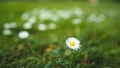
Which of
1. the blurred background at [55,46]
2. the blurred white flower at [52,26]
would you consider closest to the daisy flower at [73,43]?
the blurred background at [55,46]

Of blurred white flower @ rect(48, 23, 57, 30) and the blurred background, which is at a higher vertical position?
blurred white flower @ rect(48, 23, 57, 30)

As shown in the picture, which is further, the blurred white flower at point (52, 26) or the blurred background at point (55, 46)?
the blurred white flower at point (52, 26)

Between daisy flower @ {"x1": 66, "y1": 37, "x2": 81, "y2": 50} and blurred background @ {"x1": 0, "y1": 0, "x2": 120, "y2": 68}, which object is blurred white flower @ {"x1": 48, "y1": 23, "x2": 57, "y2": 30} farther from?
daisy flower @ {"x1": 66, "y1": 37, "x2": 81, "y2": 50}

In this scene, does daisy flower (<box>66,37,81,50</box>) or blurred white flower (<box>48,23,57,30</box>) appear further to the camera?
blurred white flower (<box>48,23,57,30</box>)

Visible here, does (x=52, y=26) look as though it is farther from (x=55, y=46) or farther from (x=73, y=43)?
(x=73, y=43)

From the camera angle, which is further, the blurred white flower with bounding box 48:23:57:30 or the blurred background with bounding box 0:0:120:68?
the blurred white flower with bounding box 48:23:57:30

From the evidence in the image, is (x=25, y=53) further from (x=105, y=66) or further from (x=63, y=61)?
(x=105, y=66)

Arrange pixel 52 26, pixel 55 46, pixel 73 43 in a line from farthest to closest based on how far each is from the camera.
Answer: pixel 52 26 → pixel 55 46 → pixel 73 43

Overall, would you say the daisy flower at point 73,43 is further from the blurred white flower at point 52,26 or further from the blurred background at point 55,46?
the blurred white flower at point 52,26

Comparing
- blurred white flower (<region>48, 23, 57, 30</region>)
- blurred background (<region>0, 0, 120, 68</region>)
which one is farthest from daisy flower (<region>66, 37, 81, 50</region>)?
blurred white flower (<region>48, 23, 57, 30</region>)

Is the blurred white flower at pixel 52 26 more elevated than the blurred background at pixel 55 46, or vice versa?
the blurred white flower at pixel 52 26

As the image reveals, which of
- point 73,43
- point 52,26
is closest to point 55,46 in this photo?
point 73,43

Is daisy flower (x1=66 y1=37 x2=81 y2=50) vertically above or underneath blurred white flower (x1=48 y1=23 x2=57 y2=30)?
underneath
